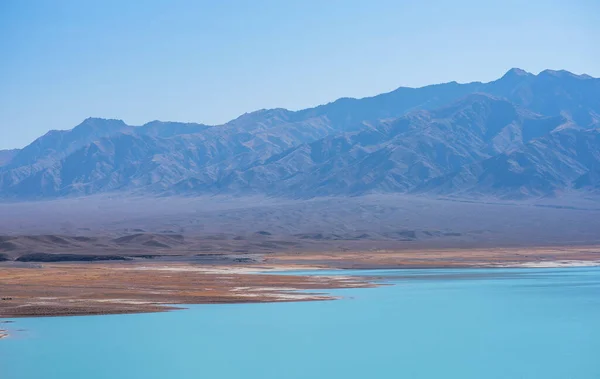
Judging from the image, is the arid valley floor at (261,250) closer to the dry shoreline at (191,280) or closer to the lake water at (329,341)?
the dry shoreline at (191,280)

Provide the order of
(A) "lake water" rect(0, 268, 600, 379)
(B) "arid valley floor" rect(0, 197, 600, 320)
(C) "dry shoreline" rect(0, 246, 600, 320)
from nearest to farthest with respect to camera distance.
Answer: (A) "lake water" rect(0, 268, 600, 379), (C) "dry shoreline" rect(0, 246, 600, 320), (B) "arid valley floor" rect(0, 197, 600, 320)

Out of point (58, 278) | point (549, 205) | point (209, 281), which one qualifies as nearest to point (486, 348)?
point (209, 281)

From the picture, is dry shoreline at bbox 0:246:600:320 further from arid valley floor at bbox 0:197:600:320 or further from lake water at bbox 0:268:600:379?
lake water at bbox 0:268:600:379

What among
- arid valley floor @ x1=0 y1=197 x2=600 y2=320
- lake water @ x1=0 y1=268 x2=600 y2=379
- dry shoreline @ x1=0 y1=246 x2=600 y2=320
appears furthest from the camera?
arid valley floor @ x1=0 y1=197 x2=600 y2=320

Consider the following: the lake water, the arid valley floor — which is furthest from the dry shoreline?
the lake water

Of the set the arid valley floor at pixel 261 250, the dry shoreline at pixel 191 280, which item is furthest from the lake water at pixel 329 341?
the arid valley floor at pixel 261 250

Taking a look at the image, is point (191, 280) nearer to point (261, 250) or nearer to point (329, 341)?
point (329, 341)

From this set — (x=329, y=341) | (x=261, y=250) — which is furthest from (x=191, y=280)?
(x=261, y=250)
